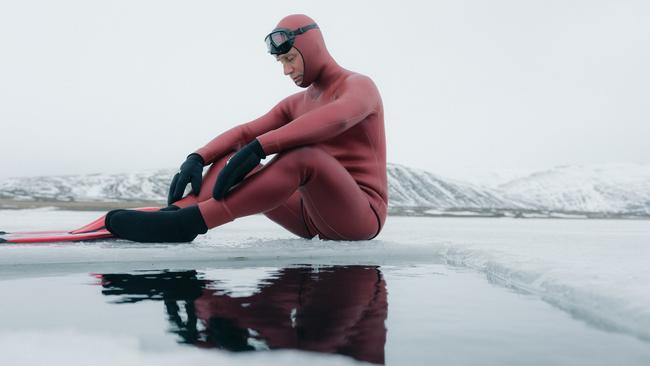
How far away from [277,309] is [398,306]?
0.44 metres

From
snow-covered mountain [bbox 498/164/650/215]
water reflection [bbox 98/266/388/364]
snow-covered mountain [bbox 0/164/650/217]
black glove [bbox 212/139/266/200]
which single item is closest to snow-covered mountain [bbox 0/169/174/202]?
snow-covered mountain [bbox 0/164/650/217]

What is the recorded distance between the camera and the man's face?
12.4 ft

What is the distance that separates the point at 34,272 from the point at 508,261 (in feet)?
8.16

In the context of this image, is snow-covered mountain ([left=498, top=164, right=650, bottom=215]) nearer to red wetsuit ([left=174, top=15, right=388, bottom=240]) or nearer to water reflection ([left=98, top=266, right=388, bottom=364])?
red wetsuit ([left=174, top=15, right=388, bottom=240])

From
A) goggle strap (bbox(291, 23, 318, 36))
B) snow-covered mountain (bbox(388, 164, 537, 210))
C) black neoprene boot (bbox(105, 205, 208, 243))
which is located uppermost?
snow-covered mountain (bbox(388, 164, 537, 210))

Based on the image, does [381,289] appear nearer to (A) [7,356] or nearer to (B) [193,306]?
(B) [193,306]

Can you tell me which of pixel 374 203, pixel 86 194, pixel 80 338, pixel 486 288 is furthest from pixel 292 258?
pixel 86 194

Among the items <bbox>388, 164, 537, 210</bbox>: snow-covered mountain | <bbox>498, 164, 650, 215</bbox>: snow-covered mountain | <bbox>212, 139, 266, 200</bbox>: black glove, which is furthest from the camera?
<bbox>498, 164, 650, 215</bbox>: snow-covered mountain

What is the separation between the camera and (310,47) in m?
3.77

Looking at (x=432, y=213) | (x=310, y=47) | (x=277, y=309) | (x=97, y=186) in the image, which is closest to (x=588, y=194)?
(x=97, y=186)

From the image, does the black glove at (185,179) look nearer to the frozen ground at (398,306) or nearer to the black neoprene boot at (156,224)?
the black neoprene boot at (156,224)

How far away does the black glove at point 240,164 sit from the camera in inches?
127

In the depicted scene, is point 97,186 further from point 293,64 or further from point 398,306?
point 398,306

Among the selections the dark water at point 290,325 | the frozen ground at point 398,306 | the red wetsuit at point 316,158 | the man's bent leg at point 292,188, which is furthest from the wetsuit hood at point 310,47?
the dark water at point 290,325
